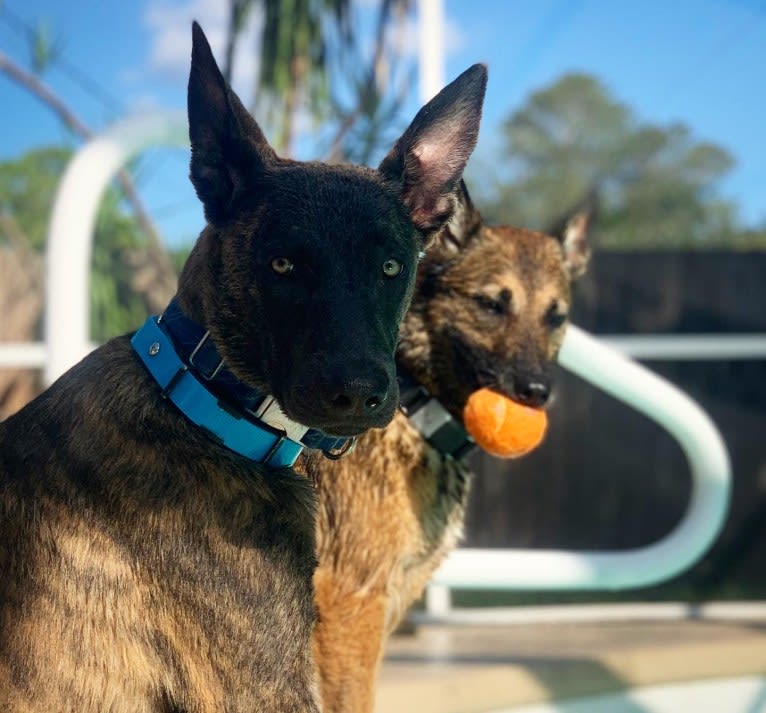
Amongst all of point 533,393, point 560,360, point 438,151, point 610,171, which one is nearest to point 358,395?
point 438,151

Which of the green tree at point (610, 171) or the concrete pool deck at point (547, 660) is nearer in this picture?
the concrete pool deck at point (547, 660)

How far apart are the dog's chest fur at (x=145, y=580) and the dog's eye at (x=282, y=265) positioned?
31 cm

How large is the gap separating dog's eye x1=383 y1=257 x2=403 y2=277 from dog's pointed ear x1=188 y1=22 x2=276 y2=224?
0.27m

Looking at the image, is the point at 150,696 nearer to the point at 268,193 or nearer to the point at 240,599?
the point at 240,599

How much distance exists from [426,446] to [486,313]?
20.5 inches

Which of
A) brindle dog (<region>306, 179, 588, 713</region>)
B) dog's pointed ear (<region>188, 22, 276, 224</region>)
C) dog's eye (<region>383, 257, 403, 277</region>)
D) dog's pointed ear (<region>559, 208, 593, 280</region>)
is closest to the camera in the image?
dog's pointed ear (<region>188, 22, 276, 224</region>)

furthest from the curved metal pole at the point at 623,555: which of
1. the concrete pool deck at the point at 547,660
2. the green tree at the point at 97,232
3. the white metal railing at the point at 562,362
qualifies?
the green tree at the point at 97,232

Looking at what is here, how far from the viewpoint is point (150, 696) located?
1494 millimetres

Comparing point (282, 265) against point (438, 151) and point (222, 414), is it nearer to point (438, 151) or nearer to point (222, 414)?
point (222, 414)

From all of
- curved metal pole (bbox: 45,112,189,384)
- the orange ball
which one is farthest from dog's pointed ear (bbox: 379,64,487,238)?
curved metal pole (bbox: 45,112,189,384)

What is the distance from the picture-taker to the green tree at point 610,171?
12016mm

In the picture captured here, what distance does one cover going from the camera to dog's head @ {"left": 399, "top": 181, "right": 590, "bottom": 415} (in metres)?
2.75

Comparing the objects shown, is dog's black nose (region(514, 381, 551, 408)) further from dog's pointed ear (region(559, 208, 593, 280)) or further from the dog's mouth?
the dog's mouth

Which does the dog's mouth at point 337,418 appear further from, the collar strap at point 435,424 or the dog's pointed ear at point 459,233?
the dog's pointed ear at point 459,233
